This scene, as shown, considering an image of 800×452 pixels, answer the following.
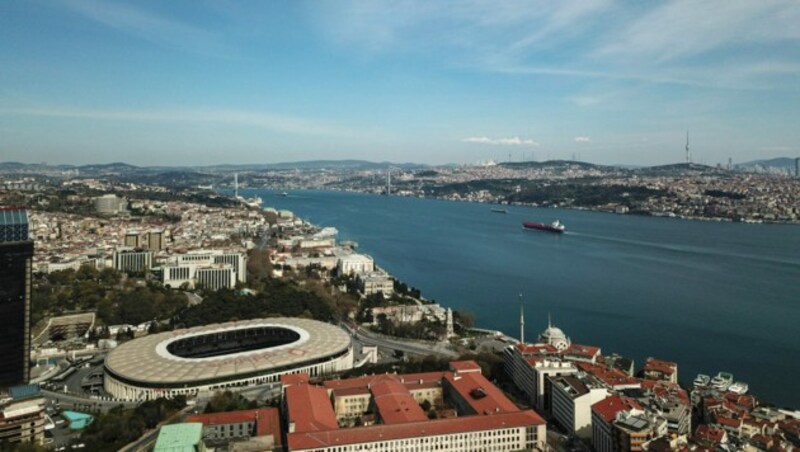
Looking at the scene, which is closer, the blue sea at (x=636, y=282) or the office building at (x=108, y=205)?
the blue sea at (x=636, y=282)

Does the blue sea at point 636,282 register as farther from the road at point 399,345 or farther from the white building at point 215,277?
the white building at point 215,277

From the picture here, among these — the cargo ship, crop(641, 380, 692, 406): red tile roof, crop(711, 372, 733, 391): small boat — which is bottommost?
crop(711, 372, 733, 391): small boat

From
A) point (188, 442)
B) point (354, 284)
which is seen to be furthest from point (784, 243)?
point (188, 442)

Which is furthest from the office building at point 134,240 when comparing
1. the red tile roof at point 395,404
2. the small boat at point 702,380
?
the small boat at point 702,380

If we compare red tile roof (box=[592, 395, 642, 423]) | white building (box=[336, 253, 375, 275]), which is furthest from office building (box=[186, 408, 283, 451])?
white building (box=[336, 253, 375, 275])

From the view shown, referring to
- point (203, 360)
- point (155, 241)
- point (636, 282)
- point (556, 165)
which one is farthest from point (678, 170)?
point (203, 360)

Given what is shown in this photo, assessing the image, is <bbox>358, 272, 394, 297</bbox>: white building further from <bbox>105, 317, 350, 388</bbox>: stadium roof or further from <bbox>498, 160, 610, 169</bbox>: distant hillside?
<bbox>498, 160, 610, 169</bbox>: distant hillside

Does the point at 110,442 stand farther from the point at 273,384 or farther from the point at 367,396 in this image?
the point at 367,396
